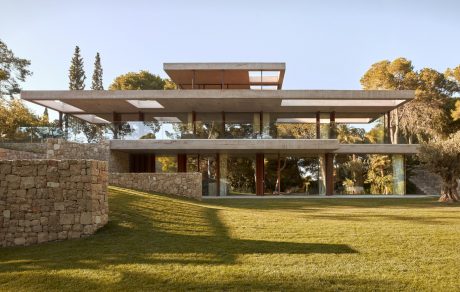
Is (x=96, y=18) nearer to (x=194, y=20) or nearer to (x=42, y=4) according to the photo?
(x=42, y=4)

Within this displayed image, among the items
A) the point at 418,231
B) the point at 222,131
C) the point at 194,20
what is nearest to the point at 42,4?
the point at 194,20

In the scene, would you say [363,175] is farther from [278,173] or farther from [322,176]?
[278,173]

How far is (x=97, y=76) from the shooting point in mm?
51125

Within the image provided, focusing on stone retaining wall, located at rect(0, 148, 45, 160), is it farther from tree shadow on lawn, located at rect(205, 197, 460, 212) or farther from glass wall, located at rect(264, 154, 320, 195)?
glass wall, located at rect(264, 154, 320, 195)

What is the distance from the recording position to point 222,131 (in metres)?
20.9

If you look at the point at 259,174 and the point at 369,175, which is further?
the point at 369,175

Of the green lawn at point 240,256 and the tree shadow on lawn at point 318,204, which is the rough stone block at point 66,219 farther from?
the tree shadow on lawn at point 318,204

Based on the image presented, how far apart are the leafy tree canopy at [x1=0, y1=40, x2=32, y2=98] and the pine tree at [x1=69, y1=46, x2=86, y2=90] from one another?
16.7m

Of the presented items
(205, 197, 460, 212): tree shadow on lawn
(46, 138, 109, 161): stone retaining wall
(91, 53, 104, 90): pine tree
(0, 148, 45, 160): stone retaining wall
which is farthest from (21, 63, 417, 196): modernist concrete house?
(91, 53, 104, 90): pine tree

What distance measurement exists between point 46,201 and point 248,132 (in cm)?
1378

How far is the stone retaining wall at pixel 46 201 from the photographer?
26.9 ft

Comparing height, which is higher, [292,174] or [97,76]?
[97,76]

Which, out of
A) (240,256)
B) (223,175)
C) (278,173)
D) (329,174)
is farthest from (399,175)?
(240,256)

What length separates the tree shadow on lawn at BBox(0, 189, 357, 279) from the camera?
6.69 meters
